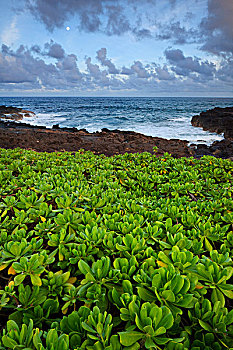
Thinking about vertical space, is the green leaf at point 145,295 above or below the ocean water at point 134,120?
below

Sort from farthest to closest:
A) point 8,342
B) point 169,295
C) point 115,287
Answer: point 115,287 → point 169,295 → point 8,342

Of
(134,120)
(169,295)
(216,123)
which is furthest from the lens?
(134,120)

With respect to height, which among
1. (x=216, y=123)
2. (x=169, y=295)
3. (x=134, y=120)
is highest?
(x=134, y=120)

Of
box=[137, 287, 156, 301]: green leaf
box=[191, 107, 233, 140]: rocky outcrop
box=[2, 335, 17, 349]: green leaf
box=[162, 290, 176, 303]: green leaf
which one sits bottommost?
box=[2, 335, 17, 349]: green leaf

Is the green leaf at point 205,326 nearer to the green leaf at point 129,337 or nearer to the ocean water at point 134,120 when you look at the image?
the green leaf at point 129,337

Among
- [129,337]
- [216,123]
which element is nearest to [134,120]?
[216,123]

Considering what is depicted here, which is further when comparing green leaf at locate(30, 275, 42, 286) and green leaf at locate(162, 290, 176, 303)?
green leaf at locate(30, 275, 42, 286)

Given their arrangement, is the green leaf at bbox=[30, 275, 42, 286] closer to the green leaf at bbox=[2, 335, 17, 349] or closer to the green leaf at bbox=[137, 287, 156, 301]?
the green leaf at bbox=[2, 335, 17, 349]

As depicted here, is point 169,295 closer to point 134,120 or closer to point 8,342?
point 8,342

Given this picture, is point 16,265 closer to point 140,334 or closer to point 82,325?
point 82,325

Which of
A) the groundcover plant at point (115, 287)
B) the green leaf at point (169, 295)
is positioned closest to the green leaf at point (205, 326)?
the groundcover plant at point (115, 287)

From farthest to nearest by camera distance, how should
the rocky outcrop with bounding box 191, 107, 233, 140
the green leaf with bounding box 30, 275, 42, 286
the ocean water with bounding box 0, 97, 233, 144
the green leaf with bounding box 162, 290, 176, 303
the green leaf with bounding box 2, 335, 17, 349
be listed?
the ocean water with bounding box 0, 97, 233, 144, the rocky outcrop with bounding box 191, 107, 233, 140, the green leaf with bounding box 30, 275, 42, 286, the green leaf with bounding box 162, 290, 176, 303, the green leaf with bounding box 2, 335, 17, 349

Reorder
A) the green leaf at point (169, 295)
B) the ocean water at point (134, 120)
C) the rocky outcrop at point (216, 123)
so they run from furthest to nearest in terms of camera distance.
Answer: the ocean water at point (134, 120) < the rocky outcrop at point (216, 123) < the green leaf at point (169, 295)

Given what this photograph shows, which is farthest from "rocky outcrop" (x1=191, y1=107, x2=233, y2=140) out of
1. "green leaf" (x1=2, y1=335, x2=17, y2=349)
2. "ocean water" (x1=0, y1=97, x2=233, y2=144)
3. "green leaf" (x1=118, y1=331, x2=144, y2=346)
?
"green leaf" (x1=2, y1=335, x2=17, y2=349)
